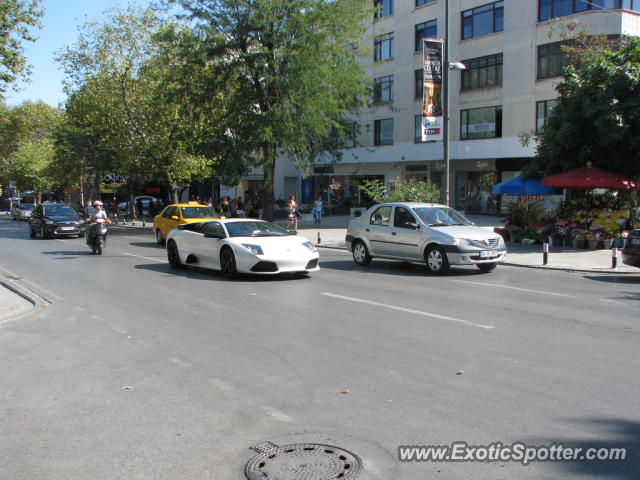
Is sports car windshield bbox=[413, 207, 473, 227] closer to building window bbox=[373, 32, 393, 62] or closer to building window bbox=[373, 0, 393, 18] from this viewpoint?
building window bbox=[373, 32, 393, 62]

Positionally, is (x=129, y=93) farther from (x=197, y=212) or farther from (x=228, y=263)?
(x=228, y=263)

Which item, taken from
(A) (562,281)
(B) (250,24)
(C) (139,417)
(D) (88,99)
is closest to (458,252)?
(A) (562,281)

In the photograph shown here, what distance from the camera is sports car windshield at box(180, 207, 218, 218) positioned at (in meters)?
21.8

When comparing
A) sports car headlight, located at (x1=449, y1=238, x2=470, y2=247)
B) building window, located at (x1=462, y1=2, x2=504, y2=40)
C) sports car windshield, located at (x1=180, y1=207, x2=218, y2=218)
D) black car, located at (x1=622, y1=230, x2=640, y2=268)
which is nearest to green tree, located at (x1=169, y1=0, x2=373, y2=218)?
sports car windshield, located at (x1=180, y1=207, x2=218, y2=218)

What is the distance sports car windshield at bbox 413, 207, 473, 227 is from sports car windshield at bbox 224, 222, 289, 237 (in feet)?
11.5

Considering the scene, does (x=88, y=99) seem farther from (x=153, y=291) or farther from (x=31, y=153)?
(x=31, y=153)

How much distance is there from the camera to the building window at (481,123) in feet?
115

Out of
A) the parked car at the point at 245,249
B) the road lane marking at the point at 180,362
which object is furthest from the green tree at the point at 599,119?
the road lane marking at the point at 180,362

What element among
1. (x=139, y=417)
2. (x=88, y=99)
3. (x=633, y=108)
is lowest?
(x=139, y=417)

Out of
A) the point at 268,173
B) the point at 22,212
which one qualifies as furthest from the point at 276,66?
the point at 22,212

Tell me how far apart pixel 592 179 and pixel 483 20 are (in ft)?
65.5

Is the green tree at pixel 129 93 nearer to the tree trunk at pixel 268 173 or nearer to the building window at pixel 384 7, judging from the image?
the tree trunk at pixel 268 173

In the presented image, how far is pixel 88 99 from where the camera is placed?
36625mm

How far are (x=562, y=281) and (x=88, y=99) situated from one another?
106ft
